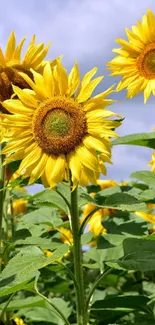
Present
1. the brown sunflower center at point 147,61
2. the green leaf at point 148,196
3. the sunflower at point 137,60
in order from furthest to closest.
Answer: the brown sunflower center at point 147,61
the sunflower at point 137,60
the green leaf at point 148,196

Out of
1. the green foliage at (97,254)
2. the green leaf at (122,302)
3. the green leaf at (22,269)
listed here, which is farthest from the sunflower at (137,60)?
the green leaf at (22,269)

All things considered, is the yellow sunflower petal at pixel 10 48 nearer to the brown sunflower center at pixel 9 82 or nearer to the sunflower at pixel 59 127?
the brown sunflower center at pixel 9 82

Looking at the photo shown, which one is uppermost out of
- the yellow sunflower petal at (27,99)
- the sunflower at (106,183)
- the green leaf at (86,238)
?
the yellow sunflower petal at (27,99)

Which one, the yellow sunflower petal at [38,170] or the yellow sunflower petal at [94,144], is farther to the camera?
the yellow sunflower petal at [38,170]

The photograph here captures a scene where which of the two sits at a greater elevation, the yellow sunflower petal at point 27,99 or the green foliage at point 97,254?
the yellow sunflower petal at point 27,99

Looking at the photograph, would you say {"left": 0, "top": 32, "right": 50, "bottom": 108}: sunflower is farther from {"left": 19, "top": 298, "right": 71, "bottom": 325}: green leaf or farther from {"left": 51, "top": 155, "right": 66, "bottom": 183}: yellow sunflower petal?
{"left": 19, "top": 298, "right": 71, "bottom": 325}: green leaf

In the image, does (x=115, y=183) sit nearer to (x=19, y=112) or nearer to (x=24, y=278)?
(x=19, y=112)
